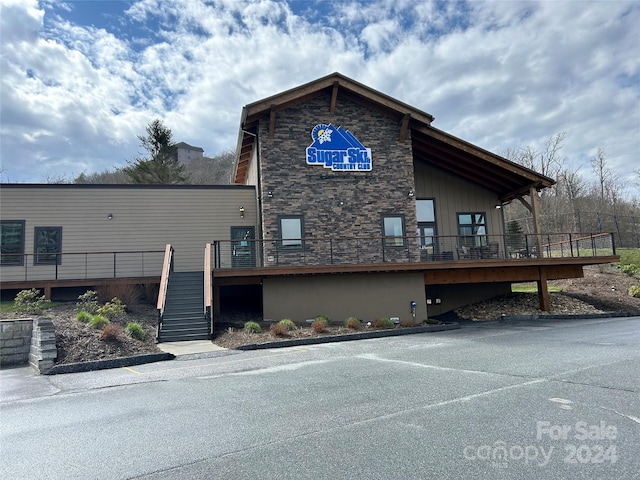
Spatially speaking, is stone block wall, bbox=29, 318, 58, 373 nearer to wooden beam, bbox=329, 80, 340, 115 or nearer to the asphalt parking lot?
the asphalt parking lot

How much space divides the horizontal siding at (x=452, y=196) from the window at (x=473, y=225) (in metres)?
0.19

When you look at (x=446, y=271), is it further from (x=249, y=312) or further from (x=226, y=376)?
(x=226, y=376)

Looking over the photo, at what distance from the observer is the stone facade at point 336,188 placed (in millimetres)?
16672

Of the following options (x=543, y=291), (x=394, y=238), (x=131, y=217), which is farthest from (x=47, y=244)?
(x=543, y=291)

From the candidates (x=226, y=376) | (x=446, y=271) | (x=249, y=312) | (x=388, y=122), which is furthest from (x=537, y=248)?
(x=226, y=376)

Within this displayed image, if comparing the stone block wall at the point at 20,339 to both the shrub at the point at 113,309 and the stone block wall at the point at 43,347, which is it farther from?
the shrub at the point at 113,309

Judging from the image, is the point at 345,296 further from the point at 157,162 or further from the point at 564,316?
the point at 157,162

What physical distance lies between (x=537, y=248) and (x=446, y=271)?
4.27m

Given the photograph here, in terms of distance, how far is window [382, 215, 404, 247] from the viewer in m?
17.4

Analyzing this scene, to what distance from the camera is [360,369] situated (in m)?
7.76

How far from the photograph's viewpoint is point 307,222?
1680cm

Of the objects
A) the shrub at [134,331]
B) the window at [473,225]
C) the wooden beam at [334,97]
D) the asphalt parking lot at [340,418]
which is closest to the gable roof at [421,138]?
the wooden beam at [334,97]

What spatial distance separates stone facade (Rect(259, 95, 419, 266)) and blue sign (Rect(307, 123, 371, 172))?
0.66 ft

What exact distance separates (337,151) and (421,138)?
3.96m
